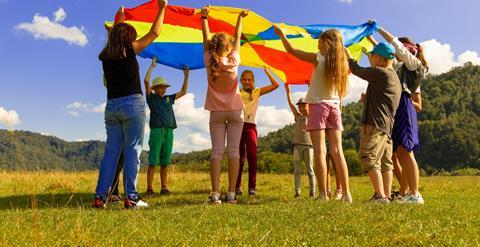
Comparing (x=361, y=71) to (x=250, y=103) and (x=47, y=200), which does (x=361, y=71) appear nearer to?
(x=250, y=103)

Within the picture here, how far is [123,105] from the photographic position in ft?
17.5

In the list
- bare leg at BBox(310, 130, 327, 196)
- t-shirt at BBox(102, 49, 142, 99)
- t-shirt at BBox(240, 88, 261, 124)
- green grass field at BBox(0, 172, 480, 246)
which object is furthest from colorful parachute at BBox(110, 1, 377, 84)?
green grass field at BBox(0, 172, 480, 246)

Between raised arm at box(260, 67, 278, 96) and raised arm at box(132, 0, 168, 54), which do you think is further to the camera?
raised arm at box(260, 67, 278, 96)

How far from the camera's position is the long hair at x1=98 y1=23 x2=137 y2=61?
5.29 meters

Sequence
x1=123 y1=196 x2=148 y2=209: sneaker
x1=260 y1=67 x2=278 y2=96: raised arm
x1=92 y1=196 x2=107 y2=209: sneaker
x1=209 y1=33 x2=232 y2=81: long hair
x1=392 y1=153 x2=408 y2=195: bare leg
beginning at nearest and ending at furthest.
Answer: x1=123 y1=196 x2=148 y2=209: sneaker < x1=92 y1=196 x2=107 y2=209: sneaker < x1=209 y1=33 x2=232 y2=81: long hair < x1=392 y1=153 x2=408 y2=195: bare leg < x1=260 y1=67 x2=278 y2=96: raised arm

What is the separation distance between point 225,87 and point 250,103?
6.11 ft

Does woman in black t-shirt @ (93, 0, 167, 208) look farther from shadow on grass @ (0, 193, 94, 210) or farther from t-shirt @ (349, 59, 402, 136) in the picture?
t-shirt @ (349, 59, 402, 136)

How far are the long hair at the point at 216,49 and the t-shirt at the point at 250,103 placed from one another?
1.98m

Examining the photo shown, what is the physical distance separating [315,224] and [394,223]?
2.19 feet

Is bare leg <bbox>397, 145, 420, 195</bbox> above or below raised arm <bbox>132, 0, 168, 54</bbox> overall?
below

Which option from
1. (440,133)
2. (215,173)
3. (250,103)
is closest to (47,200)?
(215,173)

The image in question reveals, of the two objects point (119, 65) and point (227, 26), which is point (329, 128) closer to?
point (119, 65)

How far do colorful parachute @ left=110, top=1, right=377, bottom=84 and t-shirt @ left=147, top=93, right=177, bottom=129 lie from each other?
0.86m

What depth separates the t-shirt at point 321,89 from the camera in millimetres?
5590
